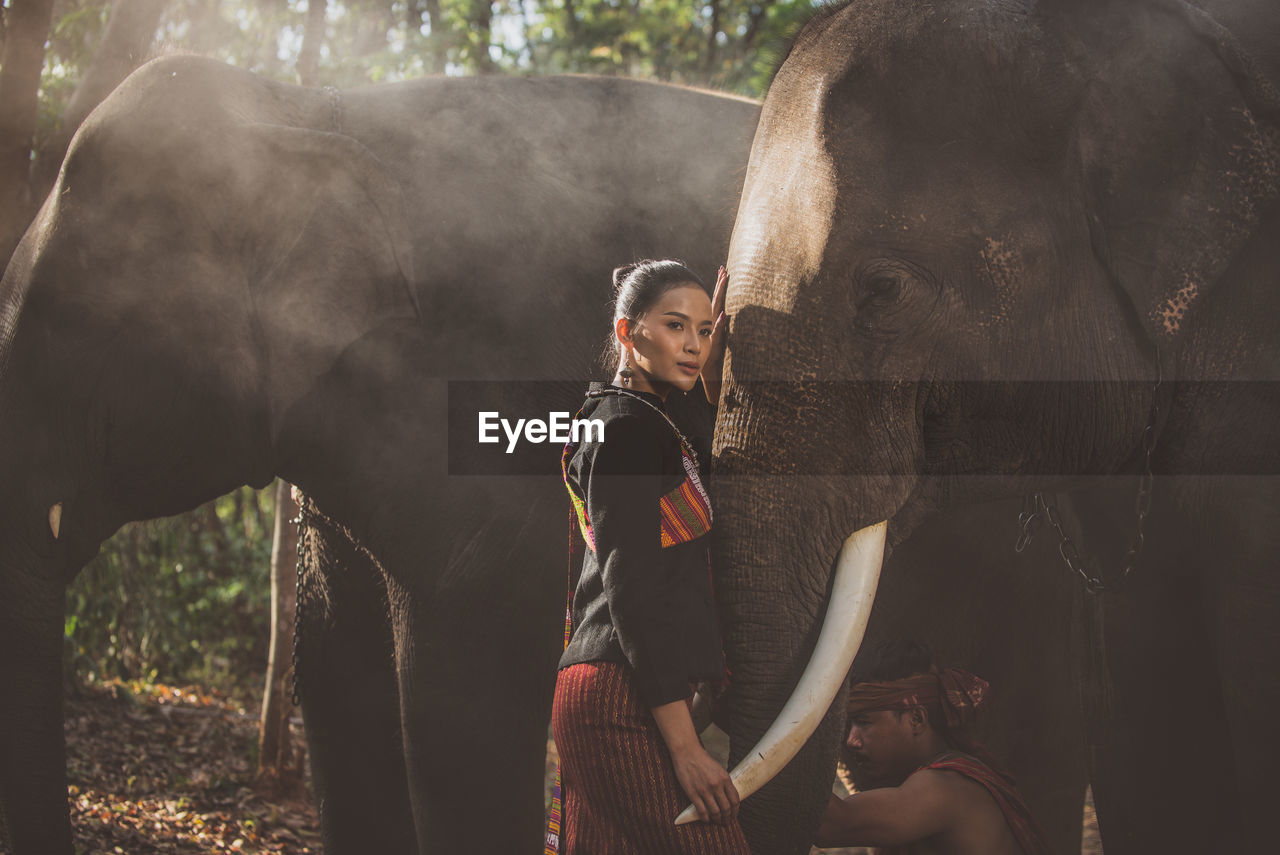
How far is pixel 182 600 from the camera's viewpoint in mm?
6934

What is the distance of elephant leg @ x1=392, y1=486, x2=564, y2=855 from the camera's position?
→ 3242mm

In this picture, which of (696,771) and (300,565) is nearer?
(696,771)

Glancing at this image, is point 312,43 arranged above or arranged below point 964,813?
above

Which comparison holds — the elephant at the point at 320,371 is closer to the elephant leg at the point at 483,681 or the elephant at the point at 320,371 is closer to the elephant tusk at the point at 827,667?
the elephant leg at the point at 483,681

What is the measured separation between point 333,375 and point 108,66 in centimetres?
195

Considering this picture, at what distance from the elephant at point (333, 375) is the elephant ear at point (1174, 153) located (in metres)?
1.22

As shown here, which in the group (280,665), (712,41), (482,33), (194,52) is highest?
(712,41)

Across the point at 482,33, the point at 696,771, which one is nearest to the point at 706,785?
the point at 696,771

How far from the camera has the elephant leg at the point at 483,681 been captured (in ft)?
10.6

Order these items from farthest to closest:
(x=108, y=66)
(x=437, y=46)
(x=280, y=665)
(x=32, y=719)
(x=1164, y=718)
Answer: (x=437, y=46) < (x=280, y=665) < (x=108, y=66) < (x=32, y=719) < (x=1164, y=718)

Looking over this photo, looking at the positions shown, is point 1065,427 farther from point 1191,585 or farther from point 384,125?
point 384,125

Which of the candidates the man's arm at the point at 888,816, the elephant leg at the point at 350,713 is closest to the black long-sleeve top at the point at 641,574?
the man's arm at the point at 888,816

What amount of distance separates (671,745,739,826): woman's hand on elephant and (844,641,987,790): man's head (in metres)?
0.72

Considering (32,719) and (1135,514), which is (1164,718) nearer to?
(1135,514)
